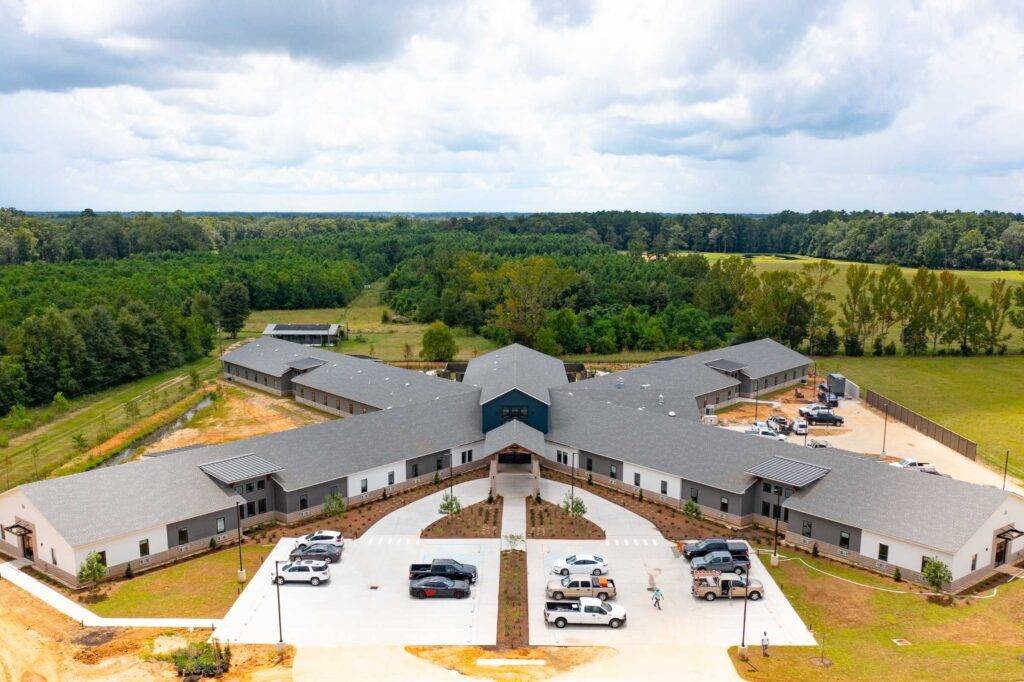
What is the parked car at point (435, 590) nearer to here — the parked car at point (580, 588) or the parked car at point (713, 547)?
the parked car at point (580, 588)

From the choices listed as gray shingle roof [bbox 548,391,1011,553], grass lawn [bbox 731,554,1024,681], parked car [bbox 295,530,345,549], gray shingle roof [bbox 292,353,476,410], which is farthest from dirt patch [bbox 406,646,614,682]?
gray shingle roof [bbox 292,353,476,410]

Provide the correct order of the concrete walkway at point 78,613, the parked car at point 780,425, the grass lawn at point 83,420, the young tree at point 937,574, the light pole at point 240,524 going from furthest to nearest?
the parked car at point 780,425
the grass lawn at point 83,420
the light pole at point 240,524
the young tree at point 937,574
the concrete walkway at point 78,613

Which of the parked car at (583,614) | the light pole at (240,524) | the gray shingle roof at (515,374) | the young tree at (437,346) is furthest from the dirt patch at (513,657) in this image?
the young tree at (437,346)

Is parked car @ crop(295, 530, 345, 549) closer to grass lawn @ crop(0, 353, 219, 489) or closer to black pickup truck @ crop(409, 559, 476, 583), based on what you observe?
black pickup truck @ crop(409, 559, 476, 583)

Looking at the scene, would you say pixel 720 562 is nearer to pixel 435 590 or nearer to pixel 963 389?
pixel 435 590

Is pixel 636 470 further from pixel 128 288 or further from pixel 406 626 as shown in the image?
pixel 128 288

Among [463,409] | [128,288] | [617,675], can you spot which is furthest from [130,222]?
[617,675]
